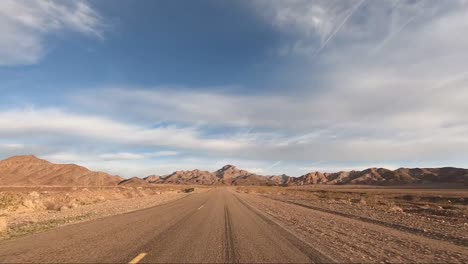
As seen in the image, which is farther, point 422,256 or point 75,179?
point 75,179

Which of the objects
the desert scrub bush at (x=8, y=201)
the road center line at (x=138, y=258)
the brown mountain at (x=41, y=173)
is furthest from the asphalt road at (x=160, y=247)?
the brown mountain at (x=41, y=173)

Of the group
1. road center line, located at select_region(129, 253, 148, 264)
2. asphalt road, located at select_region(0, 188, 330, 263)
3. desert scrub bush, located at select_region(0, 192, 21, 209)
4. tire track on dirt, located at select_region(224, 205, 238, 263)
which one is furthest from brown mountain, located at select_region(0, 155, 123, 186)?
road center line, located at select_region(129, 253, 148, 264)

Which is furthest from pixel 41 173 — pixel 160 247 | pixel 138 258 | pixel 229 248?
pixel 138 258

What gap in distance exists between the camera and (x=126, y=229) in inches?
559

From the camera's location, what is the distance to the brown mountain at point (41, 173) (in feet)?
436

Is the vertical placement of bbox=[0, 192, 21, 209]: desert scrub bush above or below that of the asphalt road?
above

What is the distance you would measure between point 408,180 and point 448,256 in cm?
20399

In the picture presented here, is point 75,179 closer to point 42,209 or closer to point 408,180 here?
point 42,209

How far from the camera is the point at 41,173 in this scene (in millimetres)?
143250

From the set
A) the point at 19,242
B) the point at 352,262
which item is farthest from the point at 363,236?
the point at 19,242

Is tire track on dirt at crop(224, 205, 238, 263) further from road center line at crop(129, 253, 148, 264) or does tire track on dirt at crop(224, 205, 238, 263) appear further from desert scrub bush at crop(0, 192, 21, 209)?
desert scrub bush at crop(0, 192, 21, 209)

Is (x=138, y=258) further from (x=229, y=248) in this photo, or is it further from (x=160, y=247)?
(x=229, y=248)

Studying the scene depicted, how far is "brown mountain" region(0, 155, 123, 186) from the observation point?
132750mm

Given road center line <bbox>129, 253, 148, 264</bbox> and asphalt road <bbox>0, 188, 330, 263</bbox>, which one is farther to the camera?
asphalt road <bbox>0, 188, 330, 263</bbox>
